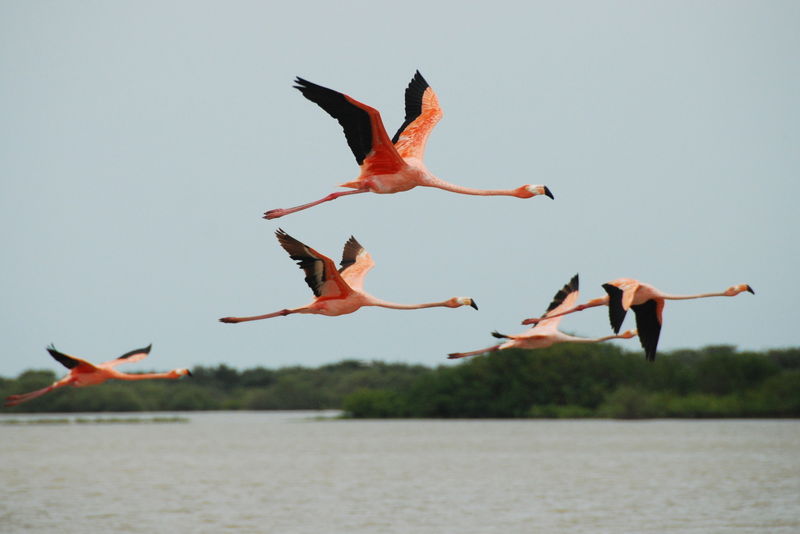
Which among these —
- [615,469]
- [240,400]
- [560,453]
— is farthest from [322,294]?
[240,400]

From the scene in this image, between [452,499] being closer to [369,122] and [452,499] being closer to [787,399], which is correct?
[369,122]

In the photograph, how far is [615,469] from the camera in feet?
162

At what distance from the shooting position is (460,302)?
11.9m

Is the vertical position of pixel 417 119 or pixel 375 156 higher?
pixel 417 119

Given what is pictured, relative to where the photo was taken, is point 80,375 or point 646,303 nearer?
point 646,303

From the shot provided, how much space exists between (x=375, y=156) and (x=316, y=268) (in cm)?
137

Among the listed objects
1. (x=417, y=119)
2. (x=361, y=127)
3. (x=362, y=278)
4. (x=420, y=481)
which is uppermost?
(x=417, y=119)

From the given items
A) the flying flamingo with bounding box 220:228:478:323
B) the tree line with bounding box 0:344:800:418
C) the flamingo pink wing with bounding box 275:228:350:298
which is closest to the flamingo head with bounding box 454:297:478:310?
the flying flamingo with bounding box 220:228:478:323

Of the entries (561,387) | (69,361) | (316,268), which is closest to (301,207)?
(316,268)

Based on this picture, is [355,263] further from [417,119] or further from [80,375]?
[80,375]

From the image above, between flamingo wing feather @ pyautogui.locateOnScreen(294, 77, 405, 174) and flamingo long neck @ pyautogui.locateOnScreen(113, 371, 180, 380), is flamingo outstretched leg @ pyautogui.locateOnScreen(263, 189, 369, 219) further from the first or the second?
flamingo long neck @ pyautogui.locateOnScreen(113, 371, 180, 380)

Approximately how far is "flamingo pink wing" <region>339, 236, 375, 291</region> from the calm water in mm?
18024

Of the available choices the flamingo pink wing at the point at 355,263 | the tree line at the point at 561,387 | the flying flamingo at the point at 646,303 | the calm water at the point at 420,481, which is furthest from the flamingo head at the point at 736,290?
the tree line at the point at 561,387

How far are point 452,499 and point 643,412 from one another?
43.6m
